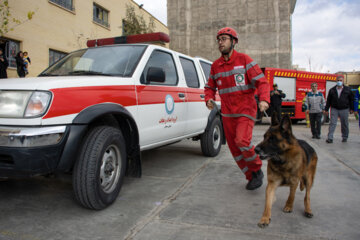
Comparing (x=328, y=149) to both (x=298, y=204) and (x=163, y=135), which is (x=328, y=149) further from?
(x=163, y=135)

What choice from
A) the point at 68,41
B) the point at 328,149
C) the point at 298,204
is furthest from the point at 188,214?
the point at 68,41

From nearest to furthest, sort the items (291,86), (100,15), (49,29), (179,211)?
(179,211) → (49,29) → (291,86) → (100,15)

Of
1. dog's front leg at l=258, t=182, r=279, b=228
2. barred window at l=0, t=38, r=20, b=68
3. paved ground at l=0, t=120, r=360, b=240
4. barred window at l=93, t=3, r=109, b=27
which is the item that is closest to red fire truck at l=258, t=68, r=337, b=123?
barred window at l=93, t=3, r=109, b=27

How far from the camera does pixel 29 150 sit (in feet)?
7.29

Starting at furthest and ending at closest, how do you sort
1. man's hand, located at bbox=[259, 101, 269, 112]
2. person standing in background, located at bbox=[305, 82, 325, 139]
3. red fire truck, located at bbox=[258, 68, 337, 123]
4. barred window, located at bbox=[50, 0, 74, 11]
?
red fire truck, located at bbox=[258, 68, 337, 123]
barred window, located at bbox=[50, 0, 74, 11]
person standing in background, located at bbox=[305, 82, 325, 139]
man's hand, located at bbox=[259, 101, 269, 112]

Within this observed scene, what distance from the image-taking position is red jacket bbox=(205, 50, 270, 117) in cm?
339

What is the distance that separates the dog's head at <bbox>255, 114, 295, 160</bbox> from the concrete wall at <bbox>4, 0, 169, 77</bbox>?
10653 mm

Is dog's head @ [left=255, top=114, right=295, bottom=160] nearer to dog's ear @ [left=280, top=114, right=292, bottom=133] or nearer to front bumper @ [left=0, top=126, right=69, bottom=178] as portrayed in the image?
dog's ear @ [left=280, top=114, right=292, bottom=133]

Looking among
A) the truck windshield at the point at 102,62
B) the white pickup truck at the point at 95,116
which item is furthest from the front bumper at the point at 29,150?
the truck windshield at the point at 102,62

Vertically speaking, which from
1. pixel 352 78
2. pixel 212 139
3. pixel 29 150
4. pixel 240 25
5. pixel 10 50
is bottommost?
pixel 212 139

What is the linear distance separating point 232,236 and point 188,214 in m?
0.56

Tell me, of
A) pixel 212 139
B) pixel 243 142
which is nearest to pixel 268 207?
pixel 243 142

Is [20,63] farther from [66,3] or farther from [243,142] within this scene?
[243,142]

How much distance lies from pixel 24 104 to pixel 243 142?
229cm
